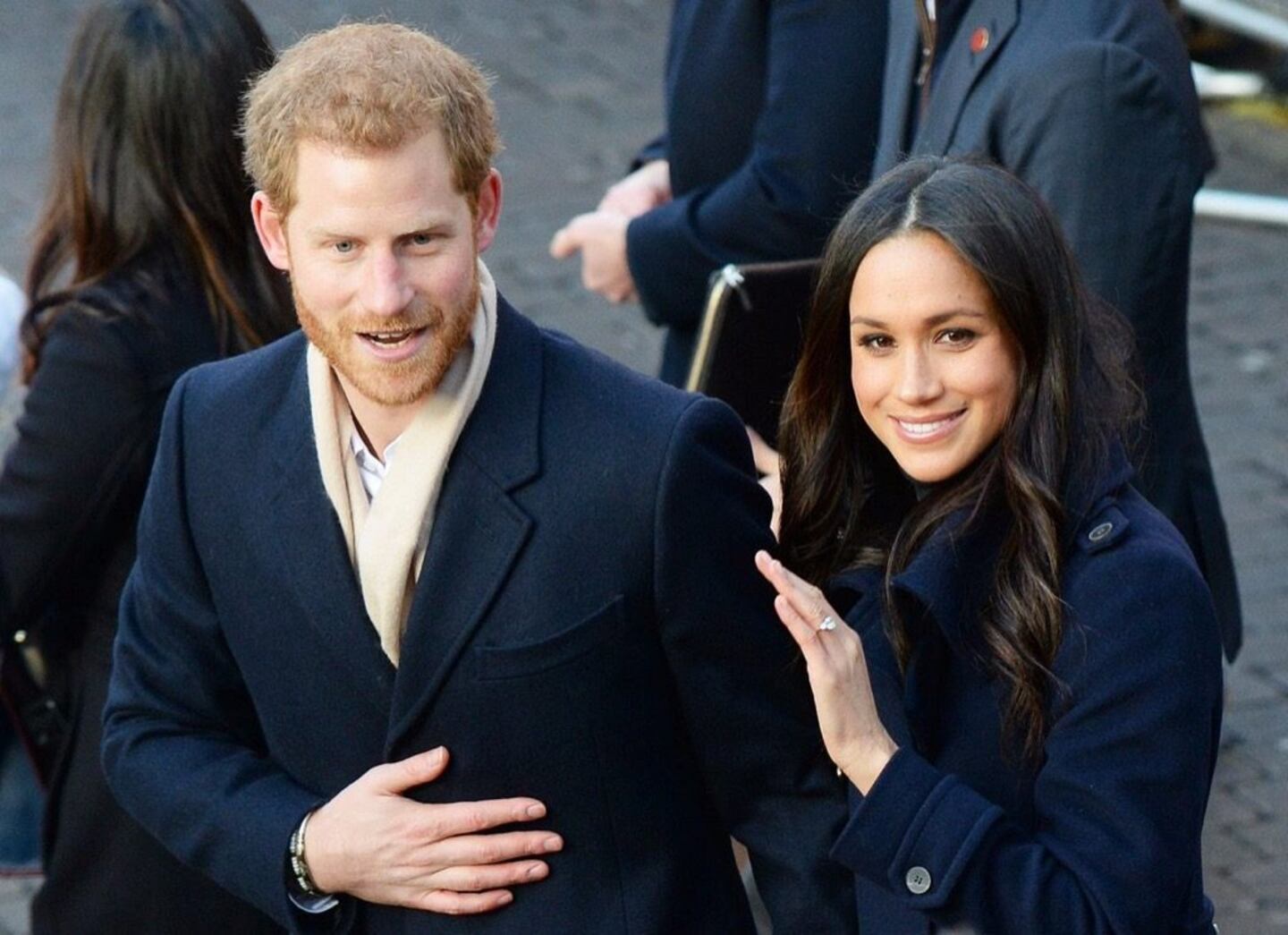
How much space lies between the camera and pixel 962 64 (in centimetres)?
352

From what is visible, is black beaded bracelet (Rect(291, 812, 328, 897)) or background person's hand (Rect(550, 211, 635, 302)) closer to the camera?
black beaded bracelet (Rect(291, 812, 328, 897))

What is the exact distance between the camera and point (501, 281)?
306 inches

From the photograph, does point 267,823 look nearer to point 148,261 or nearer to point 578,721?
point 578,721

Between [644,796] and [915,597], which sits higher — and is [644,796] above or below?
below

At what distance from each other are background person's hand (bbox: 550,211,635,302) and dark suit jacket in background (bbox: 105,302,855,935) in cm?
168

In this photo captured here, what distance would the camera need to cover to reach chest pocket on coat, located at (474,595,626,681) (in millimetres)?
2646

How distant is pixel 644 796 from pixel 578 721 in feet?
0.43

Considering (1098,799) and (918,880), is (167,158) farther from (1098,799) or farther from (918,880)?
(1098,799)

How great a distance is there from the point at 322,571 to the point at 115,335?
923 mm

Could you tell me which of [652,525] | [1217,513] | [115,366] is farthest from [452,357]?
[1217,513]

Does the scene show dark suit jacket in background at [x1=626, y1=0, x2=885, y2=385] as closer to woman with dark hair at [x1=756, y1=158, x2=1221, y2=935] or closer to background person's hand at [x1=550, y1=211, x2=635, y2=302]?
background person's hand at [x1=550, y1=211, x2=635, y2=302]

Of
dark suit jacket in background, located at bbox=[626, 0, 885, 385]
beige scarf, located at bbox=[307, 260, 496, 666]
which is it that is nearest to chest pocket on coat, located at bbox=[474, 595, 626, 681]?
beige scarf, located at bbox=[307, 260, 496, 666]

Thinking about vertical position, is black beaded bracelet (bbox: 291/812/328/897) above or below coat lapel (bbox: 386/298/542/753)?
below

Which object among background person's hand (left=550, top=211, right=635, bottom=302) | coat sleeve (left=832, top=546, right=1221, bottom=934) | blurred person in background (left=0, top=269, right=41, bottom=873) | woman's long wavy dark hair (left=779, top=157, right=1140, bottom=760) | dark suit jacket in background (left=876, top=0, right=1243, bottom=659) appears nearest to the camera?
coat sleeve (left=832, top=546, right=1221, bottom=934)
